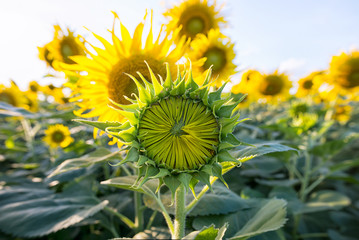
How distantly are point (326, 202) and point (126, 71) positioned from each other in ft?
6.97

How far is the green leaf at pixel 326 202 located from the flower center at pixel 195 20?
5.95 feet

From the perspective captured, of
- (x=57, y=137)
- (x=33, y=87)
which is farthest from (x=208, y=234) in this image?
(x=33, y=87)

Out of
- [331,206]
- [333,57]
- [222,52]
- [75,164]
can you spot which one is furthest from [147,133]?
[333,57]

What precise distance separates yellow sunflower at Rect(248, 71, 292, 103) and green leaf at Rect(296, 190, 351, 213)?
1.78m

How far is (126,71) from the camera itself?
4.19 ft

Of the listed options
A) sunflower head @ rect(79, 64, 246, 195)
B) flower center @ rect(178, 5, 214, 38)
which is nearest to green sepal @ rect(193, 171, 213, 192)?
sunflower head @ rect(79, 64, 246, 195)

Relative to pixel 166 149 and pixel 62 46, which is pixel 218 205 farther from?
pixel 62 46

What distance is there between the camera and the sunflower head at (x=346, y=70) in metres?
3.38

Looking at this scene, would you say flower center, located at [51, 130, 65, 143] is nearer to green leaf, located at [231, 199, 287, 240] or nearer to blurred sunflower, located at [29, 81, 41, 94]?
blurred sunflower, located at [29, 81, 41, 94]

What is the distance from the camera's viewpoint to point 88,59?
1.25 meters

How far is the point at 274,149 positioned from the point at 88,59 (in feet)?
3.12

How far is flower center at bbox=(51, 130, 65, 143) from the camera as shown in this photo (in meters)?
3.38

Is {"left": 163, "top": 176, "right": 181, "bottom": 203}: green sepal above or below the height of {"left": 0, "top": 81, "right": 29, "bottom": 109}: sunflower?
below

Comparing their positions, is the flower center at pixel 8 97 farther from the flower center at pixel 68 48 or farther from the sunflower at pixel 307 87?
the sunflower at pixel 307 87
